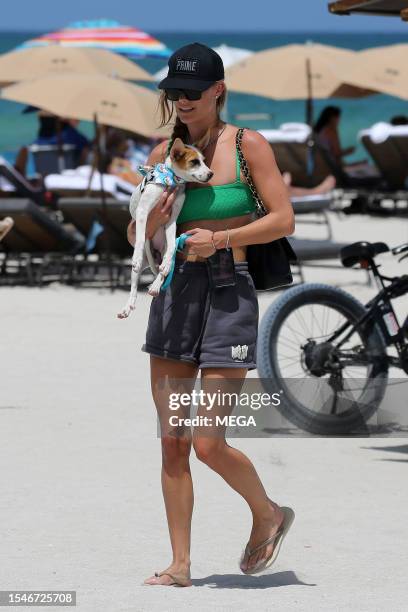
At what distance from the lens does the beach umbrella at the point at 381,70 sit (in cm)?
1855

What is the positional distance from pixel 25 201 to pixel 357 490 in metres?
7.13

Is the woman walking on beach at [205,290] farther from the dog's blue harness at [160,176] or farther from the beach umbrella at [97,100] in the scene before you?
the beach umbrella at [97,100]

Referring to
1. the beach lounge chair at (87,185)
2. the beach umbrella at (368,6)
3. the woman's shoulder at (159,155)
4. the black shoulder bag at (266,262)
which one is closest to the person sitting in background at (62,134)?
the beach lounge chair at (87,185)

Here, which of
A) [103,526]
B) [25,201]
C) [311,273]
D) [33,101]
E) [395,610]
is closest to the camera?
[395,610]

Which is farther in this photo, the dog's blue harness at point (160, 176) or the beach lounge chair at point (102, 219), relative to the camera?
the beach lounge chair at point (102, 219)

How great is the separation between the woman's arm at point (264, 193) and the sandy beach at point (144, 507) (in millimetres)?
1064

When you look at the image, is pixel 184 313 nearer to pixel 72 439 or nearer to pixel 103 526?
pixel 103 526

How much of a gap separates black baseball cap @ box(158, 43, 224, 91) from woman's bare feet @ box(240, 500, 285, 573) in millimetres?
1307

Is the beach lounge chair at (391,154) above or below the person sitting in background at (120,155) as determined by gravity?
below

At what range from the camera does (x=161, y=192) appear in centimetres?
464

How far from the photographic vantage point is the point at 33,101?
14.8 metres

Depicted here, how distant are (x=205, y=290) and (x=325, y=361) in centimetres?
249

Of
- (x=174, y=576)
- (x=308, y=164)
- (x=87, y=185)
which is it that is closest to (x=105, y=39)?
(x=308, y=164)

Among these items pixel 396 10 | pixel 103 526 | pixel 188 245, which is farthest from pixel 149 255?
pixel 396 10
